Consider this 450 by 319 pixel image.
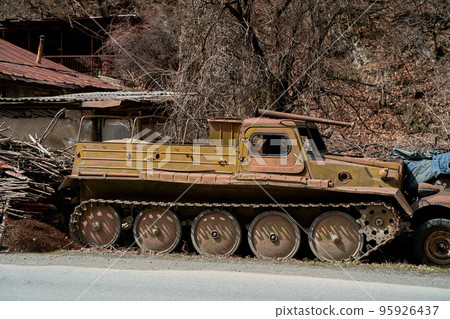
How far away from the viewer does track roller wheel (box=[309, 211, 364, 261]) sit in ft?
30.2

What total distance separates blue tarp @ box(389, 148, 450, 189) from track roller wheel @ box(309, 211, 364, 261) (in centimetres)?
146

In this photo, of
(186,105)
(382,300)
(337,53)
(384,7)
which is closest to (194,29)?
(186,105)

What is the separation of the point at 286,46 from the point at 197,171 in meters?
6.09

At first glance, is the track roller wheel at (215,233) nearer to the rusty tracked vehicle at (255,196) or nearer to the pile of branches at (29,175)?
the rusty tracked vehicle at (255,196)

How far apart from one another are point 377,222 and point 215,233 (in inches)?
118

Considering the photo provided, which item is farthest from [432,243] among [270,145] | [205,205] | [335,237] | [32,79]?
[32,79]

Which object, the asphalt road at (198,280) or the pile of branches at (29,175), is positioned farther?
the pile of branches at (29,175)

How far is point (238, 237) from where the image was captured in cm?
976

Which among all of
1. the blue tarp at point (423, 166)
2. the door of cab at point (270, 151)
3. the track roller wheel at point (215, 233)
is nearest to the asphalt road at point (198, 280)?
the track roller wheel at point (215, 233)

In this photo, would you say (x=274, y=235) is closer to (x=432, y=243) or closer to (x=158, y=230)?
(x=158, y=230)

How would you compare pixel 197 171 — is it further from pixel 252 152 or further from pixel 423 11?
pixel 423 11

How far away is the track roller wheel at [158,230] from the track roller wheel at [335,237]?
2703 mm

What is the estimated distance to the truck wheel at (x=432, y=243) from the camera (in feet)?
29.6
